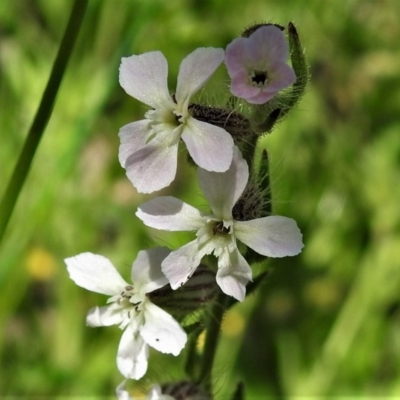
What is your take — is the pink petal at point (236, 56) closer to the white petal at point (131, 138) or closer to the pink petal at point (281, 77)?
the pink petal at point (281, 77)

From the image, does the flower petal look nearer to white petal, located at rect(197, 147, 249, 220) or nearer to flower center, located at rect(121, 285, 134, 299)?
white petal, located at rect(197, 147, 249, 220)

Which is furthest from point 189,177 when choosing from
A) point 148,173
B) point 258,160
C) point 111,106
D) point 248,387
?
point 148,173

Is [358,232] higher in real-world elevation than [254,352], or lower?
higher

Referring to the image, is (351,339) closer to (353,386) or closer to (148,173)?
(353,386)

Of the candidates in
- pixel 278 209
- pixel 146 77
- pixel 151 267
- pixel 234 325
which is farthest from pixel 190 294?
pixel 234 325

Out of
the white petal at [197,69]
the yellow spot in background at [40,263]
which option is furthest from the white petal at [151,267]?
the yellow spot in background at [40,263]

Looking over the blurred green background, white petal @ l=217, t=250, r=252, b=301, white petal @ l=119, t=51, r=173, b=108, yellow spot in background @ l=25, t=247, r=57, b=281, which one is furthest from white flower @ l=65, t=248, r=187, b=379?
yellow spot in background @ l=25, t=247, r=57, b=281
